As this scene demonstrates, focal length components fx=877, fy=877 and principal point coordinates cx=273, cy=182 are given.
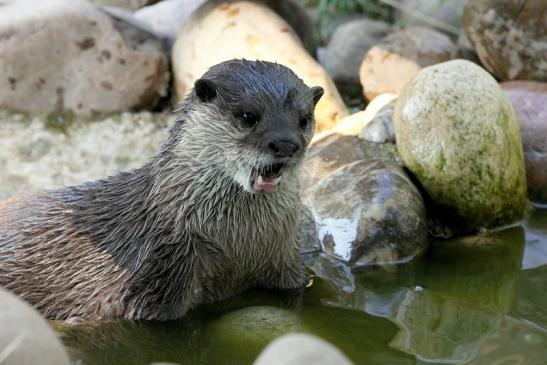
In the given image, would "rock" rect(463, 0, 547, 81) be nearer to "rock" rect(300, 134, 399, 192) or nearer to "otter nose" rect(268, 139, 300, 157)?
"rock" rect(300, 134, 399, 192)

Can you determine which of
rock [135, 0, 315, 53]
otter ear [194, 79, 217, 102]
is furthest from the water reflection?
rock [135, 0, 315, 53]

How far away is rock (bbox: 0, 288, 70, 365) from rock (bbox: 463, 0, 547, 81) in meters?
4.31

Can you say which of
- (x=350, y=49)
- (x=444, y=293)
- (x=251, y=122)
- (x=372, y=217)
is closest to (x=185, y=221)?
(x=251, y=122)

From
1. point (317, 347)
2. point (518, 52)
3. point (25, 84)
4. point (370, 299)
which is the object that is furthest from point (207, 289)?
point (518, 52)

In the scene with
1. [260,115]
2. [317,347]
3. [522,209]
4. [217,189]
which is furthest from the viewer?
[522,209]

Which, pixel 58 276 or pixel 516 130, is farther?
pixel 516 130

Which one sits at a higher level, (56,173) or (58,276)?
(58,276)

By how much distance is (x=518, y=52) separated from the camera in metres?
5.81

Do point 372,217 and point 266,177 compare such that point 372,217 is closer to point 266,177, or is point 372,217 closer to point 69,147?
point 266,177

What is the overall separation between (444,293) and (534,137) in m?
1.42

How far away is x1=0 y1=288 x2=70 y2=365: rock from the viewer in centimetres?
217

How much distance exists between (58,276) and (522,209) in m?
2.51

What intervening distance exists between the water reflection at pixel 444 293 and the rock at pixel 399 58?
5.34ft

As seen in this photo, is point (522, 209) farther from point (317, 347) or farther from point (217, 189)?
point (317, 347)
